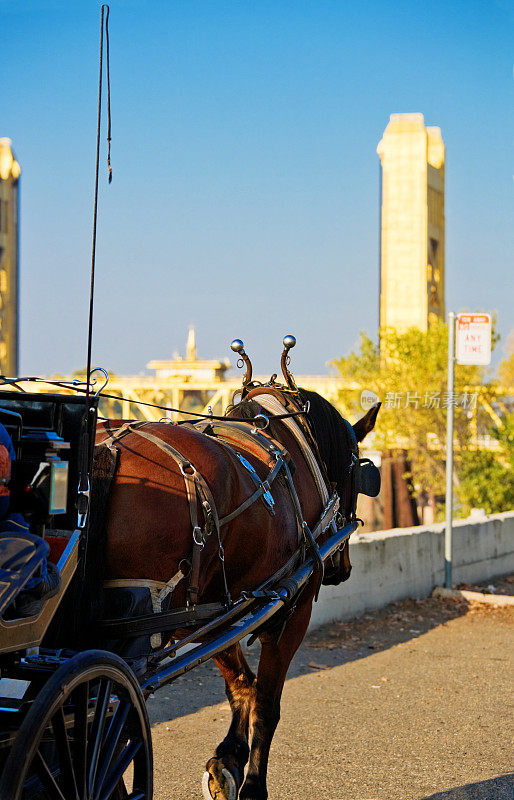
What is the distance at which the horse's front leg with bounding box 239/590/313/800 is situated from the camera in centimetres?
435

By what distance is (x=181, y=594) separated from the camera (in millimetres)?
3629

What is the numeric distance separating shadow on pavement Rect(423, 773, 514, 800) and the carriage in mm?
1618

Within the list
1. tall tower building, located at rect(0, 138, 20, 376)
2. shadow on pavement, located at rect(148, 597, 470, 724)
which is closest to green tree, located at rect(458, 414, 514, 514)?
shadow on pavement, located at rect(148, 597, 470, 724)

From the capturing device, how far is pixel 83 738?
2.91 m

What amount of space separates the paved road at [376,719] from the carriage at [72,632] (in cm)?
158

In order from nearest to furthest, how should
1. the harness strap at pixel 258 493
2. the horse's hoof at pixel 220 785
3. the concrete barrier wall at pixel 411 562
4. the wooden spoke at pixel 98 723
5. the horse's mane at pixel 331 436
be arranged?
the wooden spoke at pixel 98 723, the harness strap at pixel 258 493, the horse's hoof at pixel 220 785, the horse's mane at pixel 331 436, the concrete barrier wall at pixel 411 562

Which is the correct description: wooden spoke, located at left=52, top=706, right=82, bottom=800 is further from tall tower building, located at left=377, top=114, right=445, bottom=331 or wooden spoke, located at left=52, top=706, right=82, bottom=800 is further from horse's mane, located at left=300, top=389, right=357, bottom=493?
tall tower building, located at left=377, top=114, right=445, bottom=331

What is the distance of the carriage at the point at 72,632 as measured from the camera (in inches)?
110

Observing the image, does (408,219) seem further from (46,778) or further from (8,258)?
(46,778)

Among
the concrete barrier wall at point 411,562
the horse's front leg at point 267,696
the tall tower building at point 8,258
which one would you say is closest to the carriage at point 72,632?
the horse's front leg at point 267,696

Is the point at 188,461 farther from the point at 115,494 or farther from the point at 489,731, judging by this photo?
the point at 489,731

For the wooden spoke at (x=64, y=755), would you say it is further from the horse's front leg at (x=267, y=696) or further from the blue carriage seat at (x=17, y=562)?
the horse's front leg at (x=267, y=696)

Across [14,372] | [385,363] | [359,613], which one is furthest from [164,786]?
[14,372]

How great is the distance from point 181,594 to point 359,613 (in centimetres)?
620
